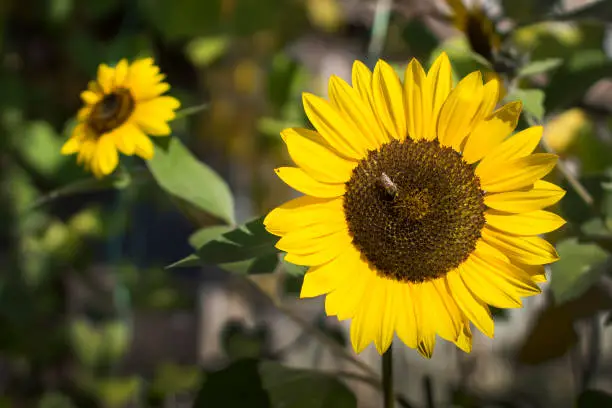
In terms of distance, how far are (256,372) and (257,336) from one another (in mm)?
355

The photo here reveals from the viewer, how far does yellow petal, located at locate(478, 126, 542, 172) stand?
1.26 feet

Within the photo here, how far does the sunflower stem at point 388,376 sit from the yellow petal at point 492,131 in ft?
0.43

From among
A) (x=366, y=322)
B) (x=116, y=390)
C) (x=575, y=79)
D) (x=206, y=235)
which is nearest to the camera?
(x=366, y=322)

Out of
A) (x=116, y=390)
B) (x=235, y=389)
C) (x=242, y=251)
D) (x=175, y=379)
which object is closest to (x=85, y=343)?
(x=116, y=390)

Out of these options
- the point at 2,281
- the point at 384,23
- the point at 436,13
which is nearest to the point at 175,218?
the point at 2,281

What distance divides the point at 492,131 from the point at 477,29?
187 millimetres

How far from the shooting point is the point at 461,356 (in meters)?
1.21

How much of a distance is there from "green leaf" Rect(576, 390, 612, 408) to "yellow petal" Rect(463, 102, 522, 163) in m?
0.23

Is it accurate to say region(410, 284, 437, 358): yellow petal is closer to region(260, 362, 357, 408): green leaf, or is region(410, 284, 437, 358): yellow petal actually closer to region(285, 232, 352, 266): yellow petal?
region(285, 232, 352, 266): yellow petal

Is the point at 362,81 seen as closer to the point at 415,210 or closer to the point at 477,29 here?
the point at 415,210

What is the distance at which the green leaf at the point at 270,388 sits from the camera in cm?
54

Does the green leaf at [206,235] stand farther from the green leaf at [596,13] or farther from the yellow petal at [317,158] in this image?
the green leaf at [596,13]

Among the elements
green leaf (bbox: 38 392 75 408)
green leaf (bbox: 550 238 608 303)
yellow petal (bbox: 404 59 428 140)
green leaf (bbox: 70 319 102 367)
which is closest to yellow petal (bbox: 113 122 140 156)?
yellow petal (bbox: 404 59 428 140)

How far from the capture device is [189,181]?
1.84 ft
